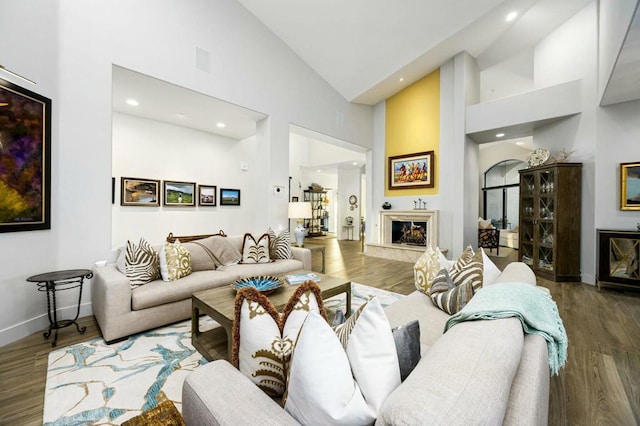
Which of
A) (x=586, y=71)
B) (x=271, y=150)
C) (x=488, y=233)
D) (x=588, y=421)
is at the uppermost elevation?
(x=586, y=71)

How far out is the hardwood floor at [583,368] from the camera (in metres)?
1.52

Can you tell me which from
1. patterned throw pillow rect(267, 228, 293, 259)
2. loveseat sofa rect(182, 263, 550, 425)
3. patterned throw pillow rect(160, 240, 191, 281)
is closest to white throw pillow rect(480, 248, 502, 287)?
loveseat sofa rect(182, 263, 550, 425)

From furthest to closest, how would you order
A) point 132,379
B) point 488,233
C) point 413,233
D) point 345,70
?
point 488,233, point 413,233, point 345,70, point 132,379

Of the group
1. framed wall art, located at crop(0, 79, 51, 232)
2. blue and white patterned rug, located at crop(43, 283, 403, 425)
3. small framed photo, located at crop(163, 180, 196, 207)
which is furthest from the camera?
small framed photo, located at crop(163, 180, 196, 207)

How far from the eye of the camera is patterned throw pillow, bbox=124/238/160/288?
2562 millimetres

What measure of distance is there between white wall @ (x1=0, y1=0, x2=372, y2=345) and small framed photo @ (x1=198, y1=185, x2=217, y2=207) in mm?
2228

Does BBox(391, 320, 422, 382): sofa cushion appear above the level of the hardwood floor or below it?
above

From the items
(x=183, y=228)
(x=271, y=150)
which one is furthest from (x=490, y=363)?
(x=183, y=228)

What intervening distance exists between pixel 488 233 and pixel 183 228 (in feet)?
23.5

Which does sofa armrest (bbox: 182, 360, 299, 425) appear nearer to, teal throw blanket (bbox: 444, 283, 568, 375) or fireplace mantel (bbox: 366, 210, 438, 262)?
teal throw blanket (bbox: 444, 283, 568, 375)

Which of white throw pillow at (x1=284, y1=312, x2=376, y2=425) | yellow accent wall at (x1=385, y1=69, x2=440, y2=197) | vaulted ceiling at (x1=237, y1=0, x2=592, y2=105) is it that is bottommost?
white throw pillow at (x1=284, y1=312, x2=376, y2=425)

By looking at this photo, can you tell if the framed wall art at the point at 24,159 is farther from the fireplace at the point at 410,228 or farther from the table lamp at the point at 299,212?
the fireplace at the point at 410,228

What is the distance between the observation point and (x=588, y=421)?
147cm

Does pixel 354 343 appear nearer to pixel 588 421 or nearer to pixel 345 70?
pixel 588 421
